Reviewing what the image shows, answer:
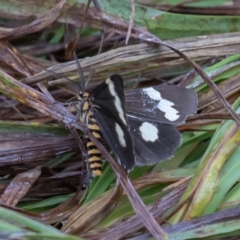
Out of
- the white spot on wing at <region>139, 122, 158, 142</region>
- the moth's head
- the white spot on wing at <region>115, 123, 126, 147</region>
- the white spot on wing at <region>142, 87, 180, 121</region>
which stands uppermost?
the moth's head

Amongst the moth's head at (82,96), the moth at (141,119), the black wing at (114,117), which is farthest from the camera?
the moth's head at (82,96)

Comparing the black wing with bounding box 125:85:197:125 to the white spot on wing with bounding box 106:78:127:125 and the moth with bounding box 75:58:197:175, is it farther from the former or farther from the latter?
the white spot on wing with bounding box 106:78:127:125

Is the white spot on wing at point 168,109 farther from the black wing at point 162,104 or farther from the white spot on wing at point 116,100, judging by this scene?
the white spot on wing at point 116,100

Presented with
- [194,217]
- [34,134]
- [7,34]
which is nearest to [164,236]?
[194,217]

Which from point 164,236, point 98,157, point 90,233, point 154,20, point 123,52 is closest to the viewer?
point 164,236

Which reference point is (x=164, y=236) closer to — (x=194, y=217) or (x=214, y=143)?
(x=194, y=217)

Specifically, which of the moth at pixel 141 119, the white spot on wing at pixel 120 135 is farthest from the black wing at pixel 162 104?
the white spot on wing at pixel 120 135

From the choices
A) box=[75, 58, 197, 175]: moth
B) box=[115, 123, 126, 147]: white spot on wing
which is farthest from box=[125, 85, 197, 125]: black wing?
box=[115, 123, 126, 147]: white spot on wing
